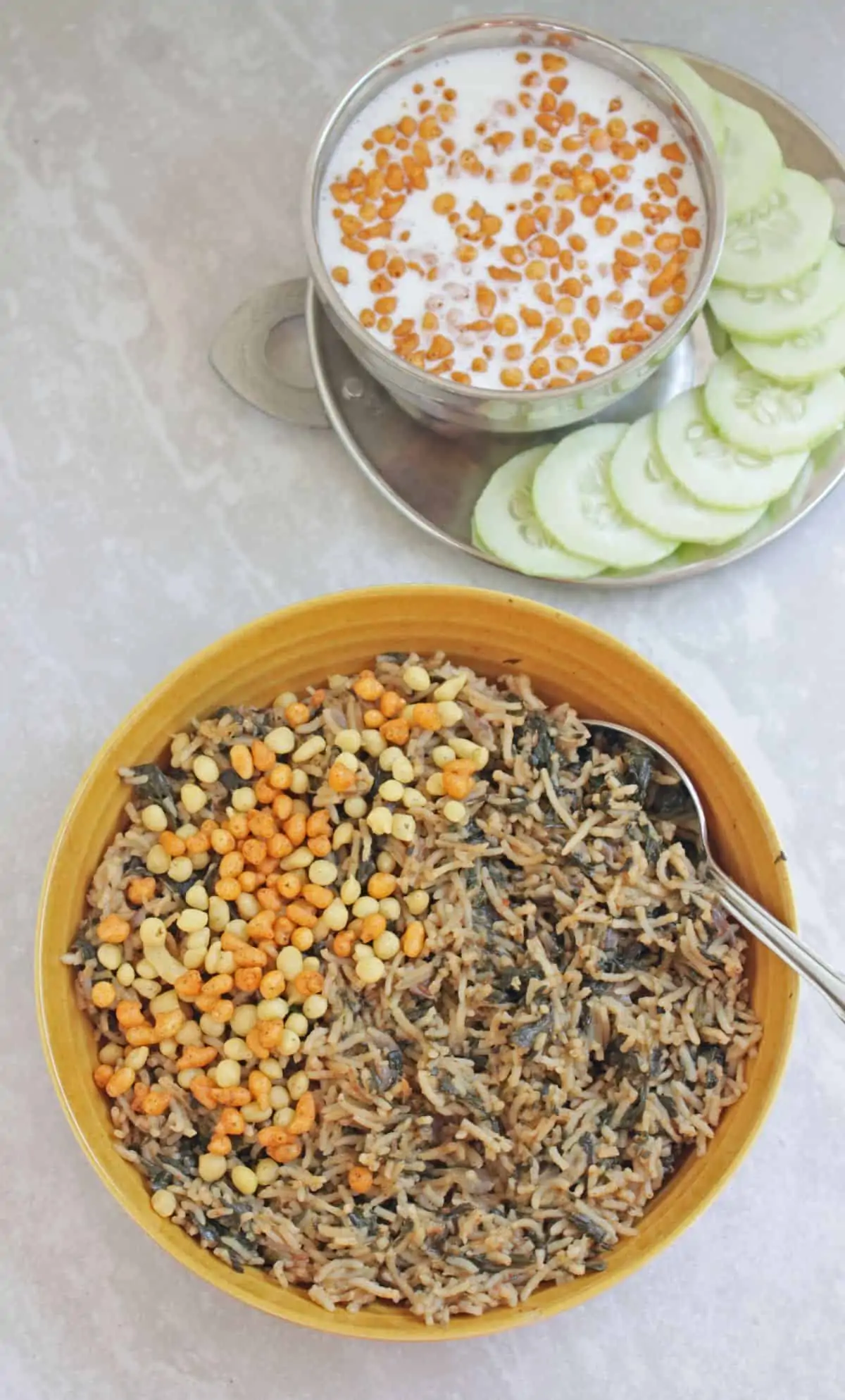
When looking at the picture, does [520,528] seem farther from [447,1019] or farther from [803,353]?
[447,1019]

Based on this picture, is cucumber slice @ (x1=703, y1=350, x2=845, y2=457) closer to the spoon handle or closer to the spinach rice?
the spinach rice

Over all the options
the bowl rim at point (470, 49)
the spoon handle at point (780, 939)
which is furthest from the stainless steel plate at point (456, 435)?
the spoon handle at point (780, 939)

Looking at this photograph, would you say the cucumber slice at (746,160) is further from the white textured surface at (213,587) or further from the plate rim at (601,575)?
the white textured surface at (213,587)

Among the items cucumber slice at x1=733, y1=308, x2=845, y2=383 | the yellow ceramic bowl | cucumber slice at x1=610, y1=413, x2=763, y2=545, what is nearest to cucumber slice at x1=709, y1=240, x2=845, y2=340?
cucumber slice at x1=733, y1=308, x2=845, y2=383

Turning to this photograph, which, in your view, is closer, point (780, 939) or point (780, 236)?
point (780, 939)

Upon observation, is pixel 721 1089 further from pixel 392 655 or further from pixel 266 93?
pixel 266 93

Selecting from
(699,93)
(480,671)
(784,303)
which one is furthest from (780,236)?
(480,671)
